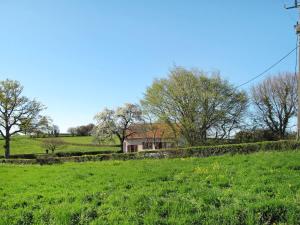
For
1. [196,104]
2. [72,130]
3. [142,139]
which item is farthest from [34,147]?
[196,104]

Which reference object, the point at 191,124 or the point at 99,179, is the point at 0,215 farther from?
the point at 191,124

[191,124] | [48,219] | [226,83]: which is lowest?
[48,219]

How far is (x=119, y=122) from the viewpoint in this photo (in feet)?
299

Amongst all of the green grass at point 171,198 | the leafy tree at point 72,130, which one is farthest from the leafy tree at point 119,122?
the green grass at point 171,198

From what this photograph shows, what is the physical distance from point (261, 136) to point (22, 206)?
1918 inches

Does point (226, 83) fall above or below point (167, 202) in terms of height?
above

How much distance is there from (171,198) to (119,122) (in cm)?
8030

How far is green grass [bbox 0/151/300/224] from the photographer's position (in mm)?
9312

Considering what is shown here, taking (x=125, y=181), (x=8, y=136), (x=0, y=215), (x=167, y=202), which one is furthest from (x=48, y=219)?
(x=8, y=136)

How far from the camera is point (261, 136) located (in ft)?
188

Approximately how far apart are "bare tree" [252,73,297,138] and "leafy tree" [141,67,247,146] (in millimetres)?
7276

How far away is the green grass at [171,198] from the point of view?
9312mm

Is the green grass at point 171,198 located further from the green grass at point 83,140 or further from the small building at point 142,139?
the green grass at point 83,140

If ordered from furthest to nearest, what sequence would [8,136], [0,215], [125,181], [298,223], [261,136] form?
[8,136]
[261,136]
[125,181]
[0,215]
[298,223]
